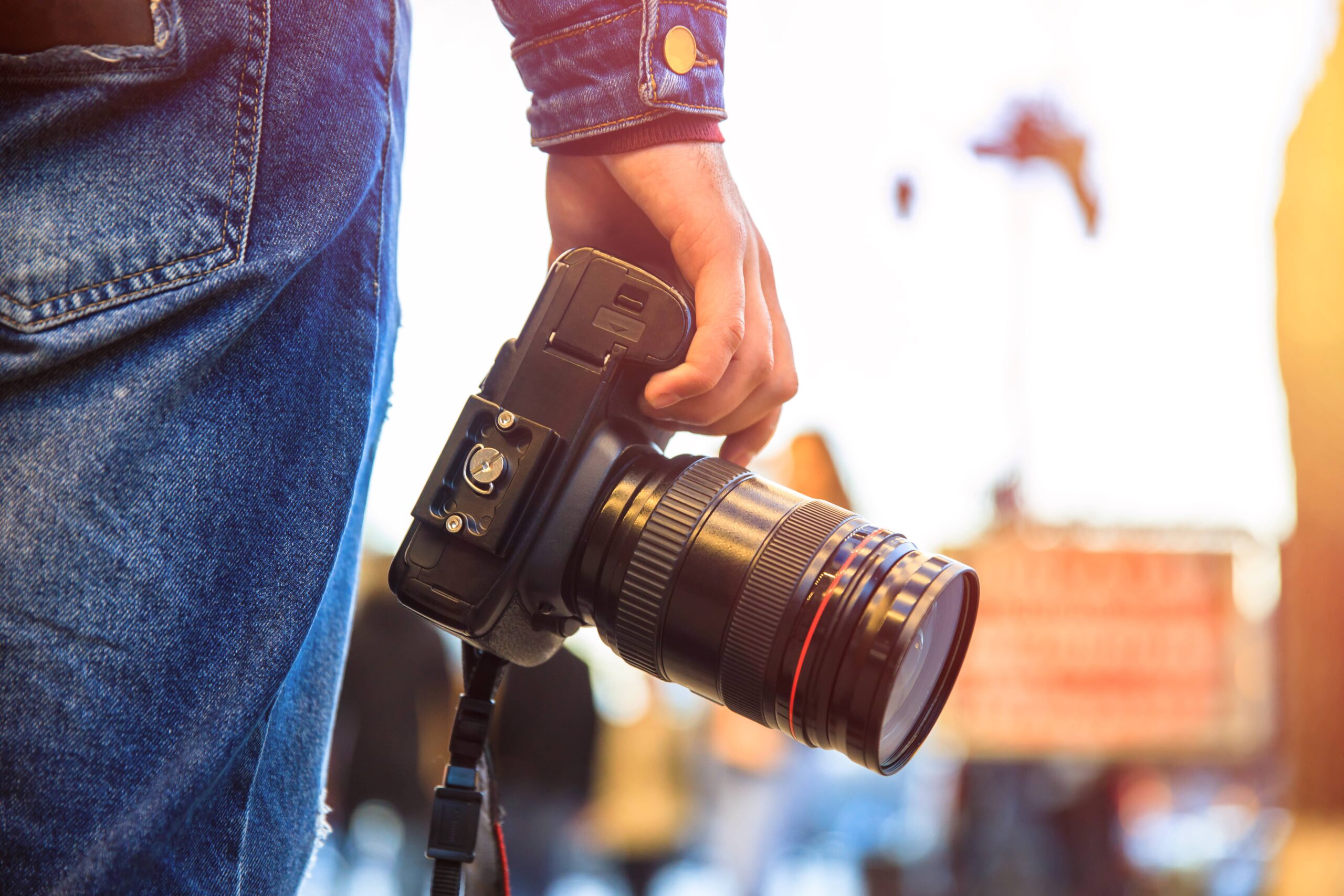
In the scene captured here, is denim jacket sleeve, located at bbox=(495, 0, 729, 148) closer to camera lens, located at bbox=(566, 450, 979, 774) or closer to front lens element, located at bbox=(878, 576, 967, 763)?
camera lens, located at bbox=(566, 450, 979, 774)

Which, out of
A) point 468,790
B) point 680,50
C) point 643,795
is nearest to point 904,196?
point 643,795

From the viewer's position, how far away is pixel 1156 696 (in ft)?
9.77

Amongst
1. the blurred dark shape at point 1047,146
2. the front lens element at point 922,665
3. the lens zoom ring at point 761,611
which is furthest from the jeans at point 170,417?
the blurred dark shape at point 1047,146

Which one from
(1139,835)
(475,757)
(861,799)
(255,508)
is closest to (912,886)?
(861,799)

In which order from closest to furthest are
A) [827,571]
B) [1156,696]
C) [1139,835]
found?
[827,571], [1156,696], [1139,835]

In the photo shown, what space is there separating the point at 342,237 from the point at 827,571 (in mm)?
361

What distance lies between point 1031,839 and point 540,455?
11.2 feet

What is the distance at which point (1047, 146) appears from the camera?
3623 mm

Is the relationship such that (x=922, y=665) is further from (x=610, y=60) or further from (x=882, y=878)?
(x=882, y=878)

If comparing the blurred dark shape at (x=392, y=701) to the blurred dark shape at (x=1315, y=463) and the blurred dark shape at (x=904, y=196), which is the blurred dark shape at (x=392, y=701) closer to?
the blurred dark shape at (x=1315, y=463)

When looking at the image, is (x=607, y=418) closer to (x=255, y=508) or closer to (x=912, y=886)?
(x=255, y=508)

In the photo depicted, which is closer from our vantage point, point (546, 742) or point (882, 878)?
point (546, 742)

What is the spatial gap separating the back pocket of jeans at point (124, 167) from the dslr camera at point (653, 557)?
233 millimetres

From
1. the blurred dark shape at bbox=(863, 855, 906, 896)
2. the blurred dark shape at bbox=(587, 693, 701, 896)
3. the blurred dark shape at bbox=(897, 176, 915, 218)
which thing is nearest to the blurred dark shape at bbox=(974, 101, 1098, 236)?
the blurred dark shape at bbox=(897, 176, 915, 218)
